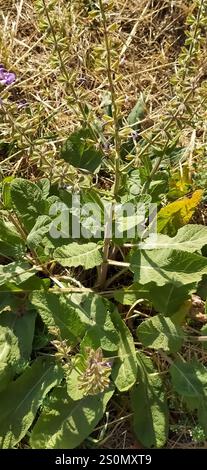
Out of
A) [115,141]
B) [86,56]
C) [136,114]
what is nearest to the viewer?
[115,141]

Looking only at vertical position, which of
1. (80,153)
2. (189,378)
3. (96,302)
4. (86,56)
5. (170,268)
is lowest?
(189,378)

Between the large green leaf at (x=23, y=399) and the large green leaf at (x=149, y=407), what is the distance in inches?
11.1

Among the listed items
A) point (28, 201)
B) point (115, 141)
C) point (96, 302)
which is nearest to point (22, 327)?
point (96, 302)

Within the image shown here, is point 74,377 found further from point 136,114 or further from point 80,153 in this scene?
point 136,114

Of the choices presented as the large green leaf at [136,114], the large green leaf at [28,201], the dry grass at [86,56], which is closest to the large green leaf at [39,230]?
the large green leaf at [28,201]

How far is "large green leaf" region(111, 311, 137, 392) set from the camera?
2.20 metres

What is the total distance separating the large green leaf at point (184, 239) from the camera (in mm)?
2232

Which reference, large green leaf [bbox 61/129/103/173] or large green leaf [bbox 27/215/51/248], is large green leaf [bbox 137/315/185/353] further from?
large green leaf [bbox 61/129/103/173]

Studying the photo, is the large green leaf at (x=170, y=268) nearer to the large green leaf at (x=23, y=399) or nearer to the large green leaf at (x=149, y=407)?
the large green leaf at (x=149, y=407)

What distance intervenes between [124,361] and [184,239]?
46 centimetres

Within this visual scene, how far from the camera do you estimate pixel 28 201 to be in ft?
7.79

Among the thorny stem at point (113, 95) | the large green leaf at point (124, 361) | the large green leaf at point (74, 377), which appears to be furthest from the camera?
the large green leaf at point (124, 361)

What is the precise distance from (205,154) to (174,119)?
934 millimetres

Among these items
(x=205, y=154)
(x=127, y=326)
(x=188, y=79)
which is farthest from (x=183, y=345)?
(x=188, y=79)
